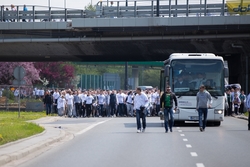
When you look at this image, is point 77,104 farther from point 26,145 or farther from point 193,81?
point 26,145

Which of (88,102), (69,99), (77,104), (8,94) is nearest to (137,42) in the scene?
(88,102)

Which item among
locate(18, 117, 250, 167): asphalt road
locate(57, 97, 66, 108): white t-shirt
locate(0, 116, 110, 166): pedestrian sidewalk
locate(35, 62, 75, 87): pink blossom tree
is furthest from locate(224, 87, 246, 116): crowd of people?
locate(35, 62, 75, 87): pink blossom tree

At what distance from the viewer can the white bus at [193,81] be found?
1174 inches

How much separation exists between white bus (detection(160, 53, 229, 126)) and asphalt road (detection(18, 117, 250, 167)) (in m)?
5.27

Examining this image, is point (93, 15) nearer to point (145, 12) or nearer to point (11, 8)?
point (145, 12)

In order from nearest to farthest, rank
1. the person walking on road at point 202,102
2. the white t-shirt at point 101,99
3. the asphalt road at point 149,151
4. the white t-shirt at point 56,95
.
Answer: the asphalt road at point 149,151 → the person walking on road at point 202,102 → the white t-shirt at point 101,99 → the white t-shirt at point 56,95

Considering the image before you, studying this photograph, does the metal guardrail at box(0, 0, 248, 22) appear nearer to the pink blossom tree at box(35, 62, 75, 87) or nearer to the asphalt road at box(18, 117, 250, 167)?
the asphalt road at box(18, 117, 250, 167)

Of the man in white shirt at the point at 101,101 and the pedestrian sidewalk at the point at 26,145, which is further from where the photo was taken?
the man in white shirt at the point at 101,101

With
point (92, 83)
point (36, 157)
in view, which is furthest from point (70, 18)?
point (92, 83)

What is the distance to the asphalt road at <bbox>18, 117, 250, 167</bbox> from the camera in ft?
49.1

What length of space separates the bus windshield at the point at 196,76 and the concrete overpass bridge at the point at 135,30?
15973 mm

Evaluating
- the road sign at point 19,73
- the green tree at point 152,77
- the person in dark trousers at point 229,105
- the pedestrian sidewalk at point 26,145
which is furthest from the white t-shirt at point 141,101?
the green tree at point 152,77

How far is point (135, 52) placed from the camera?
5500cm

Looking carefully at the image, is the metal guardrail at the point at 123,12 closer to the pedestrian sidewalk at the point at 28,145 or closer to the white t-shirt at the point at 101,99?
the white t-shirt at the point at 101,99
